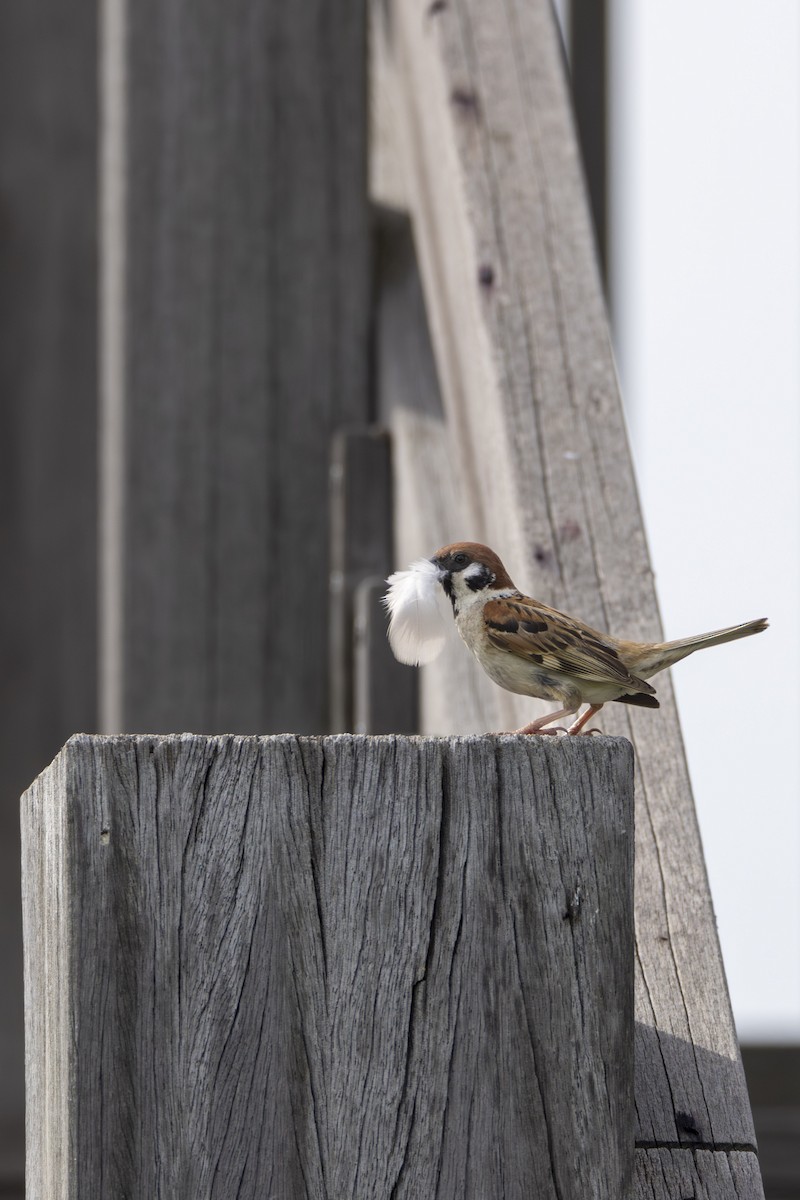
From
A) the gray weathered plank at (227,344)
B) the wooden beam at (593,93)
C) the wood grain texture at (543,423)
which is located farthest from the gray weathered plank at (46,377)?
the wood grain texture at (543,423)

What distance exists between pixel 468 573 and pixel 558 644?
23cm

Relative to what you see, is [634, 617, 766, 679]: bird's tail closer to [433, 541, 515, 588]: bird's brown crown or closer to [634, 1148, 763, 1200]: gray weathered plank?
[433, 541, 515, 588]: bird's brown crown

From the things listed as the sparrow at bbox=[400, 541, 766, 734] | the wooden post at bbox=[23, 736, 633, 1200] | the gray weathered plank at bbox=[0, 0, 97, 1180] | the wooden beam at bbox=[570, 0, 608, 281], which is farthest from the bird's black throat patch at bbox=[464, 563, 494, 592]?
the gray weathered plank at bbox=[0, 0, 97, 1180]

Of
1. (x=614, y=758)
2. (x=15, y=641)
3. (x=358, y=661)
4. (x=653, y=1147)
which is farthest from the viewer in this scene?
(x=15, y=641)

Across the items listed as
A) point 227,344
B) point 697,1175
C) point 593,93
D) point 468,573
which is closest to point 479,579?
point 468,573

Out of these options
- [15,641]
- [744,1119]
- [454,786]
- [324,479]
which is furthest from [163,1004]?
[15,641]

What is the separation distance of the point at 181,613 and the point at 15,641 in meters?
1.43

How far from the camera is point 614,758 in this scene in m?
1.53

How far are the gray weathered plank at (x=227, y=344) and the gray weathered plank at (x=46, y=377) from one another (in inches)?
45.4

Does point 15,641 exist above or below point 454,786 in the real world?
above

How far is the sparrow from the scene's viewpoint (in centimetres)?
215

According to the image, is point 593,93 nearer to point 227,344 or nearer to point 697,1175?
point 227,344

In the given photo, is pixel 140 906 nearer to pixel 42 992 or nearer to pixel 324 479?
pixel 42 992

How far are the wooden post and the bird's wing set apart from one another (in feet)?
2.15
